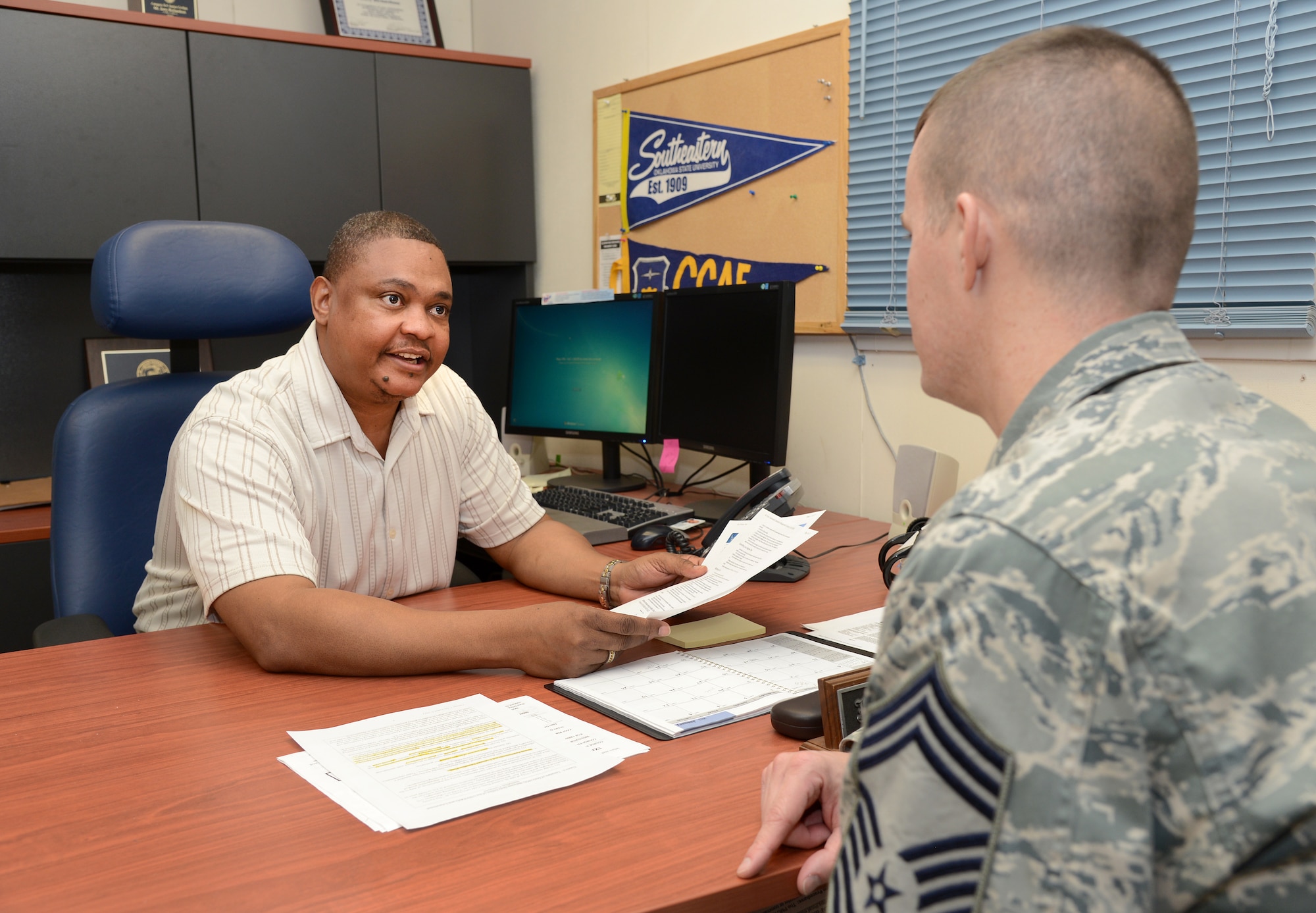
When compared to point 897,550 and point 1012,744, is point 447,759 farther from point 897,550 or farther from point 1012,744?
point 897,550

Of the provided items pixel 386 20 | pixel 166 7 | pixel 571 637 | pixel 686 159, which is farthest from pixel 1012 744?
pixel 386 20

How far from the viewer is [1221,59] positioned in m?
1.59

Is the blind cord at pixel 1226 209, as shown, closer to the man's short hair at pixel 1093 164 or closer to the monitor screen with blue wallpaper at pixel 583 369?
the man's short hair at pixel 1093 164

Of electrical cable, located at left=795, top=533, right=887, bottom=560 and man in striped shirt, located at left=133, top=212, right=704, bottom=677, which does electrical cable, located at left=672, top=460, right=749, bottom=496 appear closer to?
electrical cable, located at left=795, top=533, right=887, bottom=560

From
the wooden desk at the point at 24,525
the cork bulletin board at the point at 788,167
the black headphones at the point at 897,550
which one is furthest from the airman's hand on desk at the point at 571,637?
the wooden desk at the point at 24,525

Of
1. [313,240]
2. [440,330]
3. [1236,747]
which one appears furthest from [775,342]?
[1236,747]

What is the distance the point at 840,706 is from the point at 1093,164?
0.58 metres

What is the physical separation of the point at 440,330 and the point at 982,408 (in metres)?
1.24

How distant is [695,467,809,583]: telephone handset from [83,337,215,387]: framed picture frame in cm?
192

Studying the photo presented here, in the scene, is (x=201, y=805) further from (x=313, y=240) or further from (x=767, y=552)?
(x=313, y=240)

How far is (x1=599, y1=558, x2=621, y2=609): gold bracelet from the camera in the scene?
64.2 inches

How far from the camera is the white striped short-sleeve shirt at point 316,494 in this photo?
Answer: 1.47m

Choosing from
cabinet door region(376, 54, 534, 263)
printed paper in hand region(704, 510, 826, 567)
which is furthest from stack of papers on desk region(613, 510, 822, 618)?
cabinet door region(376, 54, 534, 263)

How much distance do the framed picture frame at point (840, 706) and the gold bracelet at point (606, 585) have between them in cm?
64
